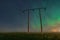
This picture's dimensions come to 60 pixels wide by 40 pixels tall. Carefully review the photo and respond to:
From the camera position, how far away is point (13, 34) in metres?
24.2

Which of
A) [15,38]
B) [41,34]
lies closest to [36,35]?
[41,34]

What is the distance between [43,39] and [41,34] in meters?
0.95

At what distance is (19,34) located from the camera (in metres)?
24.3

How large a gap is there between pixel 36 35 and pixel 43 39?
0.94 metres

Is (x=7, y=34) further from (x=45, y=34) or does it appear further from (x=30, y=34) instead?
(x=45, y=34)

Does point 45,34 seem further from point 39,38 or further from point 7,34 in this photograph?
point 7,34

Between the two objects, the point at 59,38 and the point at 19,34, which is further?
the point at 19,34

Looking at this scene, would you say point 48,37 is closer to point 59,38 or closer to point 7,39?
point 59,38

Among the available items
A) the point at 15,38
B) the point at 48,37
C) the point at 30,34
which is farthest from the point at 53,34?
the point at 15,38

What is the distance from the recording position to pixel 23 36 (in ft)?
77.2

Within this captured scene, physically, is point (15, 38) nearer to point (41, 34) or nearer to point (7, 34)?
point (7, 34)

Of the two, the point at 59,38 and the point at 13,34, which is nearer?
the point at 59,38

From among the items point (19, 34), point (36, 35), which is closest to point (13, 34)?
point (19, 34)

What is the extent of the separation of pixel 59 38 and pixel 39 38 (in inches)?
75.3
